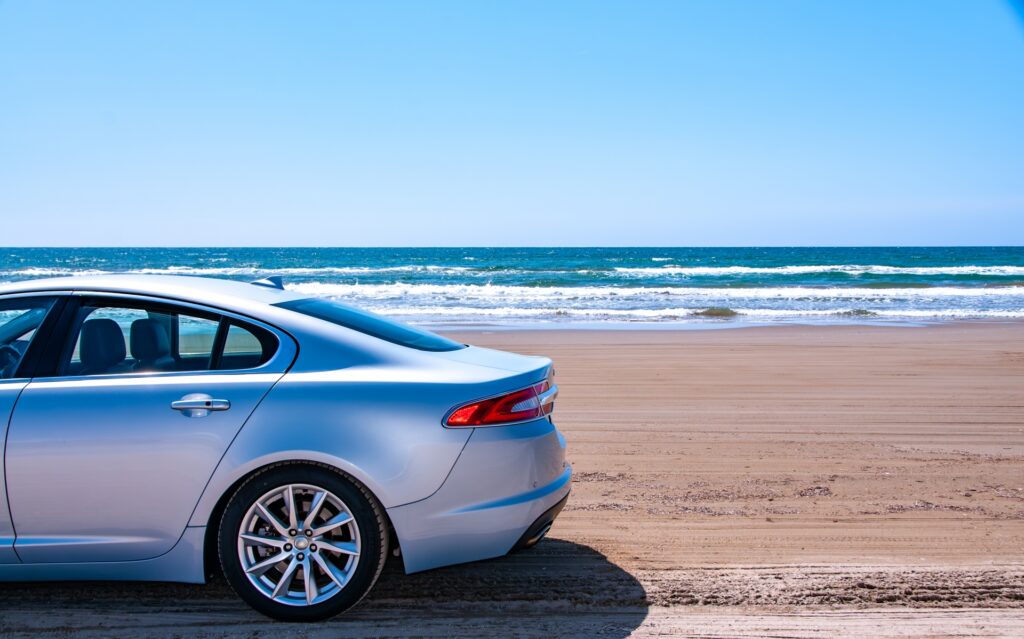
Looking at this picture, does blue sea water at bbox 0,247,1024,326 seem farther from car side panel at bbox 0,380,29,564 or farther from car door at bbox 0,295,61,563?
car side panel at bbox 0,380,29,564

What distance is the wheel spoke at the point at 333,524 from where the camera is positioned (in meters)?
3.23

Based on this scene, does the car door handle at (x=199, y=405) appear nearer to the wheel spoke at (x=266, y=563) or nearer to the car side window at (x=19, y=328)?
the wheel spoke at (x=266, y=563)

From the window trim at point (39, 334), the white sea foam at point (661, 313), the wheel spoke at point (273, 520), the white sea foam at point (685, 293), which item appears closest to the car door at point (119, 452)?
the window trim at point (39, 334)

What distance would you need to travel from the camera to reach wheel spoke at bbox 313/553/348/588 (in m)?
3.27

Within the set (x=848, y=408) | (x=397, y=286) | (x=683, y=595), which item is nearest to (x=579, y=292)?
(x=397, y=286)

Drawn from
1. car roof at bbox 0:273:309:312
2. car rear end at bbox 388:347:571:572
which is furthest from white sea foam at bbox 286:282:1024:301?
car rear end at bbox 388:347:571:572

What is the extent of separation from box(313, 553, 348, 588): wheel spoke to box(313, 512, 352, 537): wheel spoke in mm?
102

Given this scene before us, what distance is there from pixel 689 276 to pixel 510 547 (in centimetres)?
4077

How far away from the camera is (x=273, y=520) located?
324cm

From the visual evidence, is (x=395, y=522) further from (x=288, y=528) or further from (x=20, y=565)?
(x=20, y=565)

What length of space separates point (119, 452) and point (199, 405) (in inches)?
14.0

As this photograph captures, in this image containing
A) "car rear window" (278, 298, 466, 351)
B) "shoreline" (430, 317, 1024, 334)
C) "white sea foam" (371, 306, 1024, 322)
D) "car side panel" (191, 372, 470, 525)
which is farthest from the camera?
"white sea foam" (371, 306, 1024, 322)

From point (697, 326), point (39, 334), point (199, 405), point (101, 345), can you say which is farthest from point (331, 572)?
point (697, 326)

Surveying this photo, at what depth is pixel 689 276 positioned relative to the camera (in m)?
42.9
